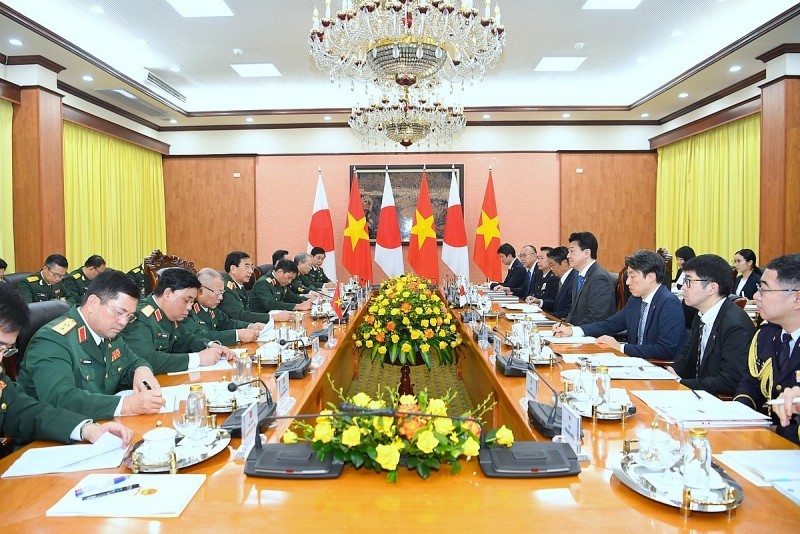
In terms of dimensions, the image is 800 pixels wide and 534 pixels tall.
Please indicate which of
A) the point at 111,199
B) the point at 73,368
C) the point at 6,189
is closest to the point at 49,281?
the point at 6,189

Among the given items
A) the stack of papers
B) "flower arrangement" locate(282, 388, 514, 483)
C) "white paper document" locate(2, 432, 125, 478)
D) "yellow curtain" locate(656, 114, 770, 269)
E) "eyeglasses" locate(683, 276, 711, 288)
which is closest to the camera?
"flower arrangement" locate(282, 388, 514, 483)

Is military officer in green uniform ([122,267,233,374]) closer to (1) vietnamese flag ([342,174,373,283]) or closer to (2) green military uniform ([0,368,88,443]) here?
(2) green military uniform ([0,368,88,443])

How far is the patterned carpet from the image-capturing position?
14.8 ft

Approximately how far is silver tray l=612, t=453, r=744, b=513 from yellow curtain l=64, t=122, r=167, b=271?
258 inches

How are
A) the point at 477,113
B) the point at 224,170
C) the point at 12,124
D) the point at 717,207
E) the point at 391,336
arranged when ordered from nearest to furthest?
the point at 391,336
the point at 12,124
the point at 717,207
the point at 477,113
the point at 224,170

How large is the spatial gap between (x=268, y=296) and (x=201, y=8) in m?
→ 2.72

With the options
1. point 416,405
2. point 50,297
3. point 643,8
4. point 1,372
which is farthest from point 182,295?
point 643,8

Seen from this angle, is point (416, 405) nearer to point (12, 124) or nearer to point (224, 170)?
point (12, 124)

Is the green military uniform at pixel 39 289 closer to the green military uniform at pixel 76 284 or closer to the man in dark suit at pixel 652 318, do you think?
the green military uniform at pixel 76 284

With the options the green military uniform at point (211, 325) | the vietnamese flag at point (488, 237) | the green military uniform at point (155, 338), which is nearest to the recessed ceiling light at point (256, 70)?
the vietnamese flag at point (488, 237)

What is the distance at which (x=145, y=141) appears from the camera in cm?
802

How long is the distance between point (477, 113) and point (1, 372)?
7.05m

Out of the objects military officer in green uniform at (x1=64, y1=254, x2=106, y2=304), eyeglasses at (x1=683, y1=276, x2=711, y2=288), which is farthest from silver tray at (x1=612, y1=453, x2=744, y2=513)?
military officer in green uniform at (x1=64, y1=254, x2=106, y2=304)

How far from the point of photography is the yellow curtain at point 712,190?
6.38m
